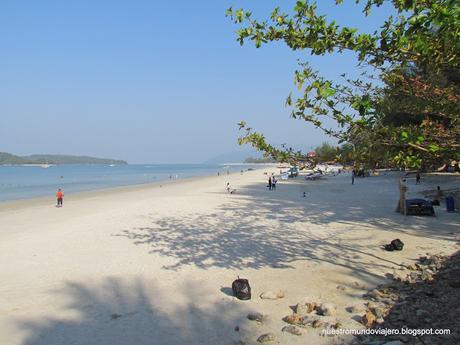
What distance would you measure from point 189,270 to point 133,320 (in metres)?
2.96

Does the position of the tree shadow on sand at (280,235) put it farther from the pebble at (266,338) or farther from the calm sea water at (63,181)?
the calm sea water at (63,181)

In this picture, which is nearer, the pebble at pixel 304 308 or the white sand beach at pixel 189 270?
the white sand beach at pixel 189 270

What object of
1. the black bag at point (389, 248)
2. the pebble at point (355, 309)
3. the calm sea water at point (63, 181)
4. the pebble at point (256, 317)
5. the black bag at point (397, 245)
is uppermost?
the black bag at point (397, 245)

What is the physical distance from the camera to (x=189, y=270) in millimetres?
9766

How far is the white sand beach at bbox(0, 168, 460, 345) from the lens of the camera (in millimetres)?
6512

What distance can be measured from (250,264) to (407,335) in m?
5.05

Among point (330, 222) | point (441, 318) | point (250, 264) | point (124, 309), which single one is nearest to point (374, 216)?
point (330, 222)

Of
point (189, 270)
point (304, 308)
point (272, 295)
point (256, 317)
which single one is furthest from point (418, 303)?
point (189, 270)

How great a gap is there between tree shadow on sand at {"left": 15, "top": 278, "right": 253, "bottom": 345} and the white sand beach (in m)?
0.02

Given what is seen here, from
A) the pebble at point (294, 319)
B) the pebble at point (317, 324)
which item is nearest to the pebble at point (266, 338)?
the pebble at point (294, 319)

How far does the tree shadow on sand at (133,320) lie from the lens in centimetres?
617

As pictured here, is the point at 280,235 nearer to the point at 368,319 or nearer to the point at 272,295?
the point at 272,295

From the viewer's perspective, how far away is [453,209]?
56.0ft

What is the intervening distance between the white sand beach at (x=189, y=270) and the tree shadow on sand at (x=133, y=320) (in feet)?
0.06
